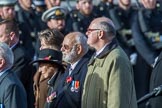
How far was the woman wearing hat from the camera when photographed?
8.34 metres

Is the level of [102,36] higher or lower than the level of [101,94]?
higher

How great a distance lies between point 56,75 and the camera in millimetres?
8328

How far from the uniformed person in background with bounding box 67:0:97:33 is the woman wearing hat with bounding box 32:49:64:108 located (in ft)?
14.8

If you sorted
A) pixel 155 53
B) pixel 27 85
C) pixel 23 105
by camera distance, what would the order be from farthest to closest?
1. pixel 155 53
2. pixel 27 85
3. pixel 23 105

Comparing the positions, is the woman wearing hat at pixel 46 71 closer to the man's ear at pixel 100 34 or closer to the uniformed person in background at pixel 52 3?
the man's ear at pixel 100 34

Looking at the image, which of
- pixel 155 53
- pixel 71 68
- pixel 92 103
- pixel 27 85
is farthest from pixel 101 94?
pixel 155 53

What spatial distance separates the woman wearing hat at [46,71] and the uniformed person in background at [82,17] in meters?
4.51

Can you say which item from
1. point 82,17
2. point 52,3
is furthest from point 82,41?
point 52,3

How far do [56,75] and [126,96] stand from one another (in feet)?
4.03

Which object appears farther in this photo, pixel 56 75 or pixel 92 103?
pixel 56 75

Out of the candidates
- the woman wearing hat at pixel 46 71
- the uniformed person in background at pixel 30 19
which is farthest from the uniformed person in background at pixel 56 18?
the woman wearing hat at pixel 46 71

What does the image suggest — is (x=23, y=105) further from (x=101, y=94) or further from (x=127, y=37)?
(x=127, y=37)

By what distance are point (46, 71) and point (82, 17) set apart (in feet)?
16.1

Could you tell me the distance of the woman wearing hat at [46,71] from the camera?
8336 millimetres
